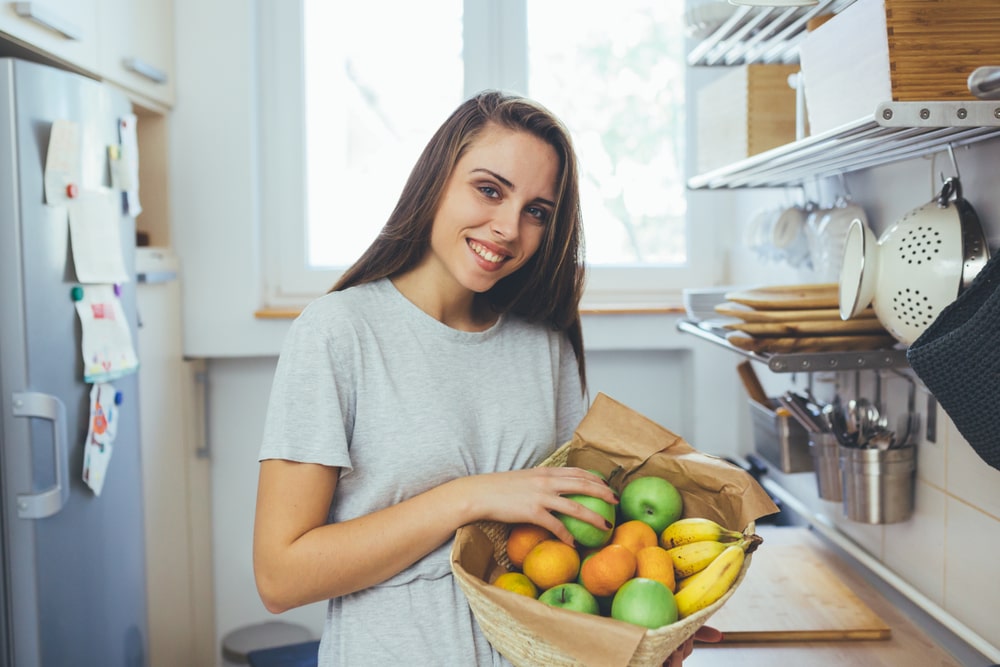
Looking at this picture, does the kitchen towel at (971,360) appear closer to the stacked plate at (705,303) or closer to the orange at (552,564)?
the orange at (552,564)

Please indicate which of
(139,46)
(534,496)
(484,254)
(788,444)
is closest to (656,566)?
(534,496)

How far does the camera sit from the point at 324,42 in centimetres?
222

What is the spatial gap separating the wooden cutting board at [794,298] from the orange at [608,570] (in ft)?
1.59

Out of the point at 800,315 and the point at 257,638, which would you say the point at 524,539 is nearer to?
the point at 800,315

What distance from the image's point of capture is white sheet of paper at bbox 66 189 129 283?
1505 mm

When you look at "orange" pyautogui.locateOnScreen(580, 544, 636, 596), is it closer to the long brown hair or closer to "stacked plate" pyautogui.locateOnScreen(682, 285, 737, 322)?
the long brown hair

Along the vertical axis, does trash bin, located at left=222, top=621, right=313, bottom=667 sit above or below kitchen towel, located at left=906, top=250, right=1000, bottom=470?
below

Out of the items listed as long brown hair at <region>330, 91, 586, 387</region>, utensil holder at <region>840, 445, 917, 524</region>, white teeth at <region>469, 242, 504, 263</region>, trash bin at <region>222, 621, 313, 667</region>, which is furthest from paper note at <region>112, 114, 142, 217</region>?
utensil holder at <region>840, 445, 917, 524</region>

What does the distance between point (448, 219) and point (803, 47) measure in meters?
0.51

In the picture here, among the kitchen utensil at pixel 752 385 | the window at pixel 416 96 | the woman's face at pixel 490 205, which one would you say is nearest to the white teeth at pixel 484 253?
the woman's face at pixel 490 205

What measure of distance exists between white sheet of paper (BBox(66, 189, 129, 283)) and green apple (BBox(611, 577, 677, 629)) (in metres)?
1.16

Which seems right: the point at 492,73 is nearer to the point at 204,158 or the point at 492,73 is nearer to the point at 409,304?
the point at 204,158

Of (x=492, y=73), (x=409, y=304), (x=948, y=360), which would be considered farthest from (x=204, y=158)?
(x=948, y=360)

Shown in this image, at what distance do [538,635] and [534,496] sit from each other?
182mm
